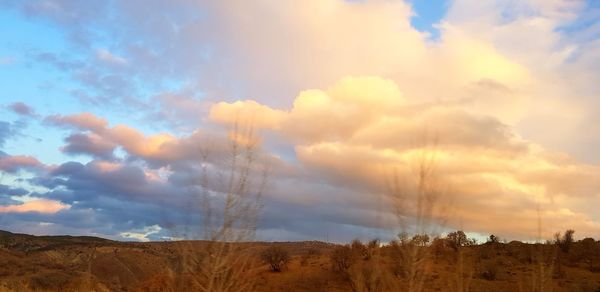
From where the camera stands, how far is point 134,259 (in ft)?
212

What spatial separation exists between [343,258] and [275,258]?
18.0 feet

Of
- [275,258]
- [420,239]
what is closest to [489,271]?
[275,258]

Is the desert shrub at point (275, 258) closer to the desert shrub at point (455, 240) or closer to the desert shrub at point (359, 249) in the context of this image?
the desert shrub at point (359, 249)

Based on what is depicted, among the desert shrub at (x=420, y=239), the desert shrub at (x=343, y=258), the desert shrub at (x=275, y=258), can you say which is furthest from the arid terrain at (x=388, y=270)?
the desert shrub at (x=420, y=239)

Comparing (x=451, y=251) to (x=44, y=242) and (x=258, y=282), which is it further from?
(x=44, y=242)

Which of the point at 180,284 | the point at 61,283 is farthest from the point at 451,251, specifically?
the point at 180,284

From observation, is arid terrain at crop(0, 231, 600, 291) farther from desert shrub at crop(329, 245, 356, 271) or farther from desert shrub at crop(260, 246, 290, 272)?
desert shrub at crop(260, 246, 290, 272)

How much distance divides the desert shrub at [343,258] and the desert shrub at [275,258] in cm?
414

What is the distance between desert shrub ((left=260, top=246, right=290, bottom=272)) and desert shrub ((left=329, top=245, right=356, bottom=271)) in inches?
163

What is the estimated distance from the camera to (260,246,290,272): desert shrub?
42203 mm

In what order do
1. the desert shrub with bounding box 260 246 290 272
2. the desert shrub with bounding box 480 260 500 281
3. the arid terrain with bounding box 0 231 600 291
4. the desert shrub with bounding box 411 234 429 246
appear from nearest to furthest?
the desert shrub with bounding box 411 234 429 246 < the arid terrain with bounding box 0 231 600 291 < the desert shrub with bounding box 480 260 500 281 < the desert shrub with bounding box 260 246 290 272

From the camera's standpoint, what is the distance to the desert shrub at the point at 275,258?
42203 mm

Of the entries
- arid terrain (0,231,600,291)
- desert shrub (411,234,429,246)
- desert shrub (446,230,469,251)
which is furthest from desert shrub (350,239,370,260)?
desert shrub (411,234,429,246)

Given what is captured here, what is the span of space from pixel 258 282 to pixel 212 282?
2557cm
